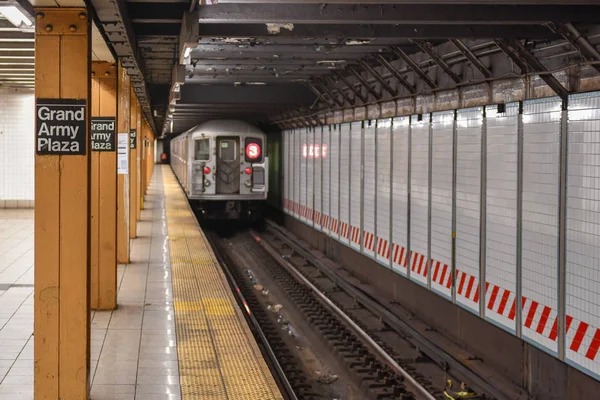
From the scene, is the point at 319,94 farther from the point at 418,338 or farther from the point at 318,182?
the point at 418,338

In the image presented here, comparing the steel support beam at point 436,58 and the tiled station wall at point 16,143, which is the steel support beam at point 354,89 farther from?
the tiled station wall at point 16,143

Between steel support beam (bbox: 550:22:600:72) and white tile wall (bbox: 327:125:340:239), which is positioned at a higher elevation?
steel support beam (bbox: 550:22:600:72)

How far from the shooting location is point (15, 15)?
5824mm

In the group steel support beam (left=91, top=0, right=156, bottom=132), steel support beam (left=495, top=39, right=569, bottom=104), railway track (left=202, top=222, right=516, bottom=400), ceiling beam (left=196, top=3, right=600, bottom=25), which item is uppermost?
ceiling beam (left=196, top=3, right=600, bottom=25)

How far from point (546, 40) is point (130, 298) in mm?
6178

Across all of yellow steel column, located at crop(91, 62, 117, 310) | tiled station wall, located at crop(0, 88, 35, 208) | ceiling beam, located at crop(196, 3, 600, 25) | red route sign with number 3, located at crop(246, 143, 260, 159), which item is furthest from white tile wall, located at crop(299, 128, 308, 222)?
ceiling beam, located at crop(196, 3, 600, 25)

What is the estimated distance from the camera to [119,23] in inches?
279

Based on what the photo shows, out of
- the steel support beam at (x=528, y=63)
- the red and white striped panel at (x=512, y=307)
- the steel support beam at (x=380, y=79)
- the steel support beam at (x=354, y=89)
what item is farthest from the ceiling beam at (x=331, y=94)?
the steel support beam at (x=528, y=63)

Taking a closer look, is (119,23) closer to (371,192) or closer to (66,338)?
(66,338)

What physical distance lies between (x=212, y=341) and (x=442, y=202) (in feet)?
13.0

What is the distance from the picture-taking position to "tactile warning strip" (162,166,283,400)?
669 centimetres

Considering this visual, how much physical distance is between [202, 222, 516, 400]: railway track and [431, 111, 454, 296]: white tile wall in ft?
3.01

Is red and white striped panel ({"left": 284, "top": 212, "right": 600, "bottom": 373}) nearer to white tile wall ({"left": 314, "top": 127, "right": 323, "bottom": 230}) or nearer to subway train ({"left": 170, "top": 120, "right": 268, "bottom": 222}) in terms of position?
white tile wall ({"left": 314, "top": 127, "right": 323, "bottom": 230})

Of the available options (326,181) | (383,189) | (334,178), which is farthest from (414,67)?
(326,181)
